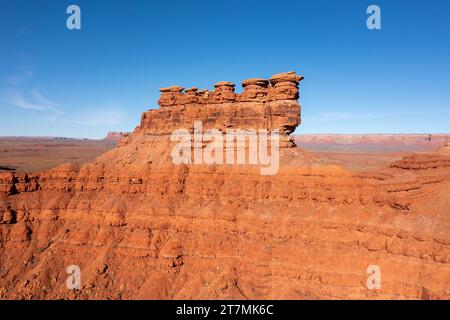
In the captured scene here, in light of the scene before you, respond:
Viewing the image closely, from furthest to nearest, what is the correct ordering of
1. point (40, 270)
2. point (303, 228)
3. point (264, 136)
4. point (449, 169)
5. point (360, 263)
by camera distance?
point (449, 169) < point (264, 136) < point (40, 270) < point (303, 228) < point (360, 263)

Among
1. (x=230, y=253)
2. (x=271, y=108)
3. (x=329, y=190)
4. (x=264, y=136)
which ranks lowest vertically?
(x=230, y=253)

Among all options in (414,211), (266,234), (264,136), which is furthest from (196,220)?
(414,211)

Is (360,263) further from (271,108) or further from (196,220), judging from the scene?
(271,108)

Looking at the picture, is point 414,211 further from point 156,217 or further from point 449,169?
point 156,217

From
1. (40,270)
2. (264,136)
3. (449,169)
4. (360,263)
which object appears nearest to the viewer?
(360,263)

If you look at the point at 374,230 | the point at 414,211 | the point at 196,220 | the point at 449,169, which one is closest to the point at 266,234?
the point at 196,220

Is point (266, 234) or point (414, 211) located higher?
point (414, 211)

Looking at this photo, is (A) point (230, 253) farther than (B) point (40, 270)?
No
